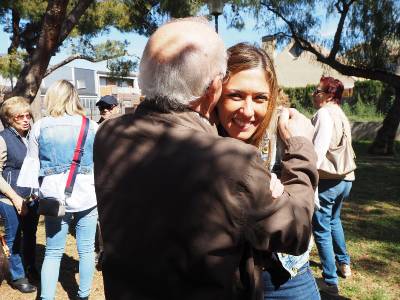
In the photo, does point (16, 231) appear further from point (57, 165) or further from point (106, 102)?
point (106, 102)

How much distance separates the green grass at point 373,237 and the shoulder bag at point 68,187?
8.39 feet

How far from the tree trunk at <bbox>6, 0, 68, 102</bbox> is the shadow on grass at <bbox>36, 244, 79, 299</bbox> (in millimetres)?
1855

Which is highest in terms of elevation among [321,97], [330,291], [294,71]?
[294,71]

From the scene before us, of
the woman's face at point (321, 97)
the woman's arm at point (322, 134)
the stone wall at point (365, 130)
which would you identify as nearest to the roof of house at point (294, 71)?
the stone wall at point (365, 130)

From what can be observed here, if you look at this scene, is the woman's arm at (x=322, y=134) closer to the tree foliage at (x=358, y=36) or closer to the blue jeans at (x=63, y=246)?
the blue jeans at (x=63, y=246)

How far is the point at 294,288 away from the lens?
170 cm

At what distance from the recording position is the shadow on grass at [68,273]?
3.98 meters

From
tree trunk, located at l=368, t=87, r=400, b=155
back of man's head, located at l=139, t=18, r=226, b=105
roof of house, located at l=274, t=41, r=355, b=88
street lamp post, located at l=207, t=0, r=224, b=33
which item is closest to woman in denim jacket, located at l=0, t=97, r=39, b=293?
back of man's head, located at l=139, t=18, r=226, b=105

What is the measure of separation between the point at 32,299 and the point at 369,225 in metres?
4.36

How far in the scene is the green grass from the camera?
3.90m

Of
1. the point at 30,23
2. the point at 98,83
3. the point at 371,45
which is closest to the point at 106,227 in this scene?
the point at 371,45

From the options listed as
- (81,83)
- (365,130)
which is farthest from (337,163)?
(81,83)

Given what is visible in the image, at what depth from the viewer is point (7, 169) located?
3.75 meters

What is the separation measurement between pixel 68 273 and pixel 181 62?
3789 mm
